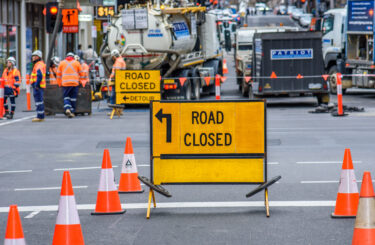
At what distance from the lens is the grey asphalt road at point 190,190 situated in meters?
8.38

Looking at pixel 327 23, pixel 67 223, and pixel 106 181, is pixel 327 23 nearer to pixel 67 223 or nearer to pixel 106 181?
pixel 106 181

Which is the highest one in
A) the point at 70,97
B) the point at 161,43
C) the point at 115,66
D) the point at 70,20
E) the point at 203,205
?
the point at 70,20

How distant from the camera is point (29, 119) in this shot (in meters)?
24.2

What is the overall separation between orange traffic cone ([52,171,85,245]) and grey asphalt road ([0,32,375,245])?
2.52 feet

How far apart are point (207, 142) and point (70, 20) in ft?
62.0

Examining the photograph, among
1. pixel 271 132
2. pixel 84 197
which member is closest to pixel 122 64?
pixel 271 132

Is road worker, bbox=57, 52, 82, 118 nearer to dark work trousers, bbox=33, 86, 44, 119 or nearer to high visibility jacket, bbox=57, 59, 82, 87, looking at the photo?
high visibility jacket, bbox=57, 59, 82, 87

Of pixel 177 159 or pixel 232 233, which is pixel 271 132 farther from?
pixel 232 233

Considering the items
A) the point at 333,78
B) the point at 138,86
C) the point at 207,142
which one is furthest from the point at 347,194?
the point at 333,78

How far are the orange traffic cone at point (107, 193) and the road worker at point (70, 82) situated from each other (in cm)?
1512

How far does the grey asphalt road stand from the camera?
8383mm

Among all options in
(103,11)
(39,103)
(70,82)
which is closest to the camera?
(39,103)

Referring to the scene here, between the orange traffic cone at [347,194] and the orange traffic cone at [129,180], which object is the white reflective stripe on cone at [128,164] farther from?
the orange traffic cone at [347,194]

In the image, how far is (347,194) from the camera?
29.3 ft
